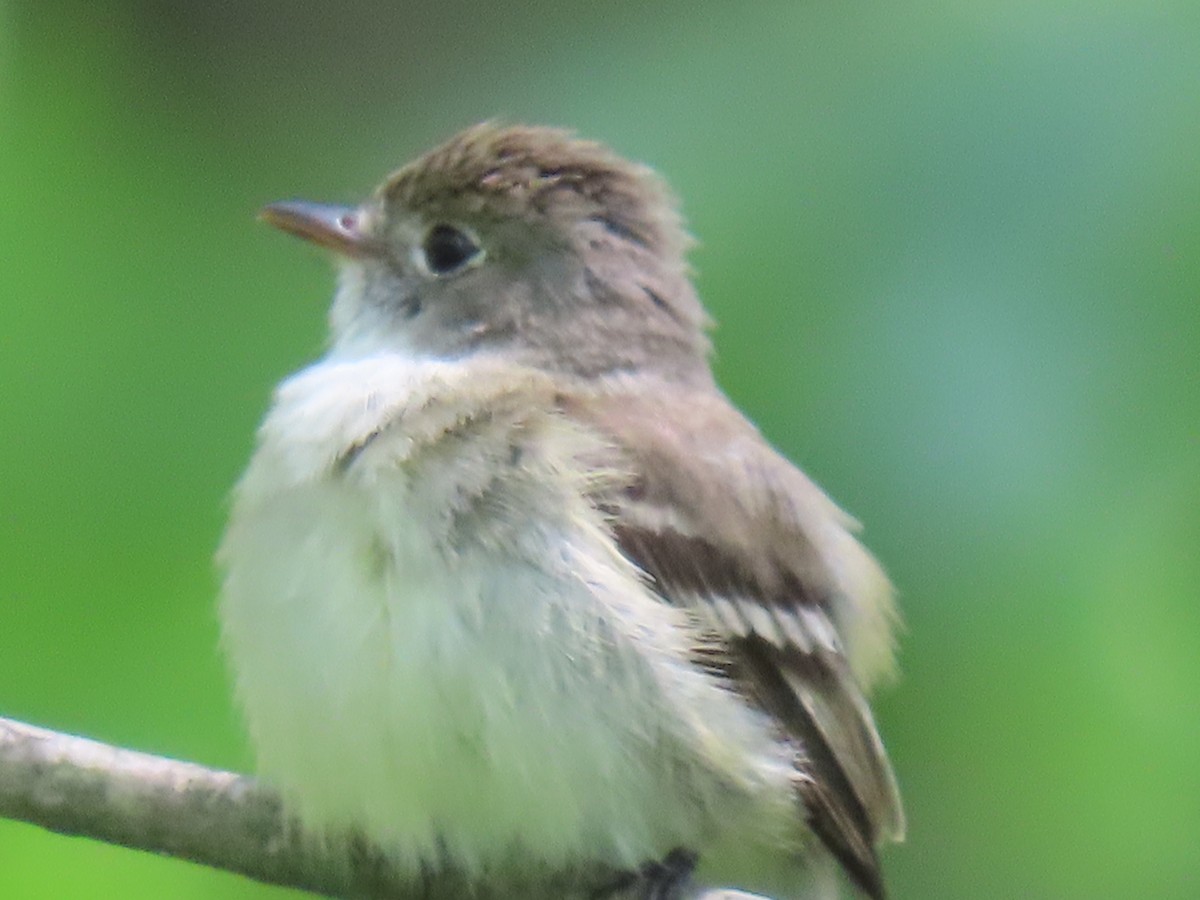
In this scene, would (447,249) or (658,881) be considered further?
(447,249)

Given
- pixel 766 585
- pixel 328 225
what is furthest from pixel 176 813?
pixel 328 225

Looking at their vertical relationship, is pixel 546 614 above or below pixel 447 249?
below

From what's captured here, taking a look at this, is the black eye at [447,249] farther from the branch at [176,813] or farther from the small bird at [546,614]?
the branch at [176,813]

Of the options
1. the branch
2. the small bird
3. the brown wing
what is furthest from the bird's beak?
the branch

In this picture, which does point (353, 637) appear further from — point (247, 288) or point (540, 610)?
point (247, 288)

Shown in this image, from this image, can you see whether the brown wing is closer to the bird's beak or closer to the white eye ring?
the white eye ring

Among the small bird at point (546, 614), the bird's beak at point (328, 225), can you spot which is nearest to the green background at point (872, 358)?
the small bird at point (546, 614)

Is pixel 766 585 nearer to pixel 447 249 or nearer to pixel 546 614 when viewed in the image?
pixel 546 614
